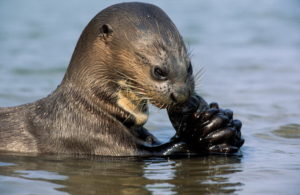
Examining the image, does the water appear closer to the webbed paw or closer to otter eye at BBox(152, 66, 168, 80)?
the webbed paw

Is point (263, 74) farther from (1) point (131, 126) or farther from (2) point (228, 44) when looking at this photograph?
(1) point (131, 126)

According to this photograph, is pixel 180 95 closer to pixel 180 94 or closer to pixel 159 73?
pixel 180 94

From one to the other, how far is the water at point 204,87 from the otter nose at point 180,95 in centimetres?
70

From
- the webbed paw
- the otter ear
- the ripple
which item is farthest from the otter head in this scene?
the ripple

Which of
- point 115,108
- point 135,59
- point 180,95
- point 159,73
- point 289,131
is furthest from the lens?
point 289,131

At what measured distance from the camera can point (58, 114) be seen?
8766 mm

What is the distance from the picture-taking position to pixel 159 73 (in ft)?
27.1

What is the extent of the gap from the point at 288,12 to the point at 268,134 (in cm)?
1290

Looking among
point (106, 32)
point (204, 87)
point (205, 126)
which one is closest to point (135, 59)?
point (106, 32)

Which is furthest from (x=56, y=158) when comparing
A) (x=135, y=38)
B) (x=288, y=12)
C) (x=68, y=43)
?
(x=288, y=12)

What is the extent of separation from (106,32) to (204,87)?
5409mm

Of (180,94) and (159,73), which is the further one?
(159,73)

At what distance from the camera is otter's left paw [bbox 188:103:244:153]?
28.8 feet

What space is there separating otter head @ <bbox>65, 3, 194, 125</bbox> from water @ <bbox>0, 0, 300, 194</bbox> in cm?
68
